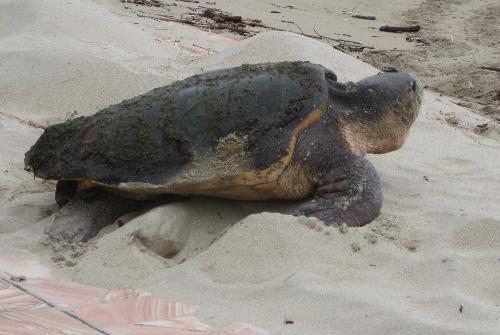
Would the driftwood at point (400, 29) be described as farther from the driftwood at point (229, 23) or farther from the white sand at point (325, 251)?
the white sand at point (325, 251)

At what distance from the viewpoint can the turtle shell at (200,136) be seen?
2877 mm

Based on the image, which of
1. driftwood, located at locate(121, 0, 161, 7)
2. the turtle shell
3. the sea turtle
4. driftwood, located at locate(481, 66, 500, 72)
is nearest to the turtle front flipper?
the sea turtle

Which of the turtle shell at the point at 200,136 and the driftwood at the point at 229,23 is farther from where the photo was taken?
the driftwood at the point at 229,23

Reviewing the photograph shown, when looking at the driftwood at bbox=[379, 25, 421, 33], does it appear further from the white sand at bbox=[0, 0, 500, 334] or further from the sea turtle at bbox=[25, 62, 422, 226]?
the sea turtle at bbox=[25, 62, 422, 226]

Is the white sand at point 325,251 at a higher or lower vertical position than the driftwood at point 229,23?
higher

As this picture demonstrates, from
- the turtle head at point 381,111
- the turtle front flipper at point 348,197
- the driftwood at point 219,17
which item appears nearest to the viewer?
the turtle front flipper at point 348,197

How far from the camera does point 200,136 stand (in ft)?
9.63

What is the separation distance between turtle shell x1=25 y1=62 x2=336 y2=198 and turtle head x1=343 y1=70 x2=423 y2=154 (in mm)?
221

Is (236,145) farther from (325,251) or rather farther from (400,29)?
(400,29)

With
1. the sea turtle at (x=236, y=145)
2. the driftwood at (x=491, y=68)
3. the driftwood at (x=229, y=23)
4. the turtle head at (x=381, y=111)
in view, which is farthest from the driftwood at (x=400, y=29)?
the sea turtle at (x=236, y=145)

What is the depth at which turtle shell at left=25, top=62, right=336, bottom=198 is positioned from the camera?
9.44ft

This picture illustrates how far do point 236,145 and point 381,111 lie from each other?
2.53 ft

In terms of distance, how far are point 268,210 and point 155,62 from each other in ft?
9.42

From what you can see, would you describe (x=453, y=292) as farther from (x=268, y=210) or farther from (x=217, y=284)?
(x=268, y=210)
